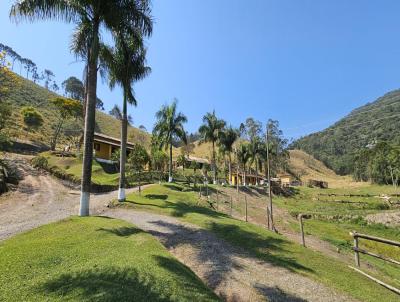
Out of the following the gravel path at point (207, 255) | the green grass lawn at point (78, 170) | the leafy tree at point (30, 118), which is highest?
the leafy tree at point (30, 118)

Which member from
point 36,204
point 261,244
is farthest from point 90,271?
point 36,204

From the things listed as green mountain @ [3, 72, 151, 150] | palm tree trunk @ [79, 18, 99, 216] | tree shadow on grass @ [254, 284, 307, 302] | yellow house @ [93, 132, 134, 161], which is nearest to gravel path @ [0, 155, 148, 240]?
palm tree trunk @ [79, 18, 99, 216]

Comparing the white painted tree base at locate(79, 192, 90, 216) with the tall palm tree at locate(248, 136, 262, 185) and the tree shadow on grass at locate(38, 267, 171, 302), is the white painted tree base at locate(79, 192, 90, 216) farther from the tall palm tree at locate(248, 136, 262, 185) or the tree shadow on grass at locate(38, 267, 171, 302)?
the tall palm tree at locate(248, 136, 262, 185)

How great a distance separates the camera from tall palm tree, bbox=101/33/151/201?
68.1 feet

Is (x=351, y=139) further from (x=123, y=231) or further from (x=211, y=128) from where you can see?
(x=123, y=231)

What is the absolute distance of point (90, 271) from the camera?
7590 mm

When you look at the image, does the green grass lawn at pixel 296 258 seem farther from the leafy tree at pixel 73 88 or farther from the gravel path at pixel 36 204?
the leafy tree at pixel 73 88

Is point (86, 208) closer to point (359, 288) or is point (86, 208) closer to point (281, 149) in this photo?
point (359, 288)

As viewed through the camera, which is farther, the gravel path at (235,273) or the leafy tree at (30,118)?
the leafy tree at (30,118)

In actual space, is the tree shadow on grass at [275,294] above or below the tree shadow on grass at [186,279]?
below

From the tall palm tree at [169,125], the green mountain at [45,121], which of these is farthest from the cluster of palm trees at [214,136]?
the green mountain at [45,121]

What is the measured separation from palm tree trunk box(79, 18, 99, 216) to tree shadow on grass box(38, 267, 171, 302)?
8.73 metres

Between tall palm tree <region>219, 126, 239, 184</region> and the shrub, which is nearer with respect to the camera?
the shrub

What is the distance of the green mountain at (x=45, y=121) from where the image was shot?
65500mm
